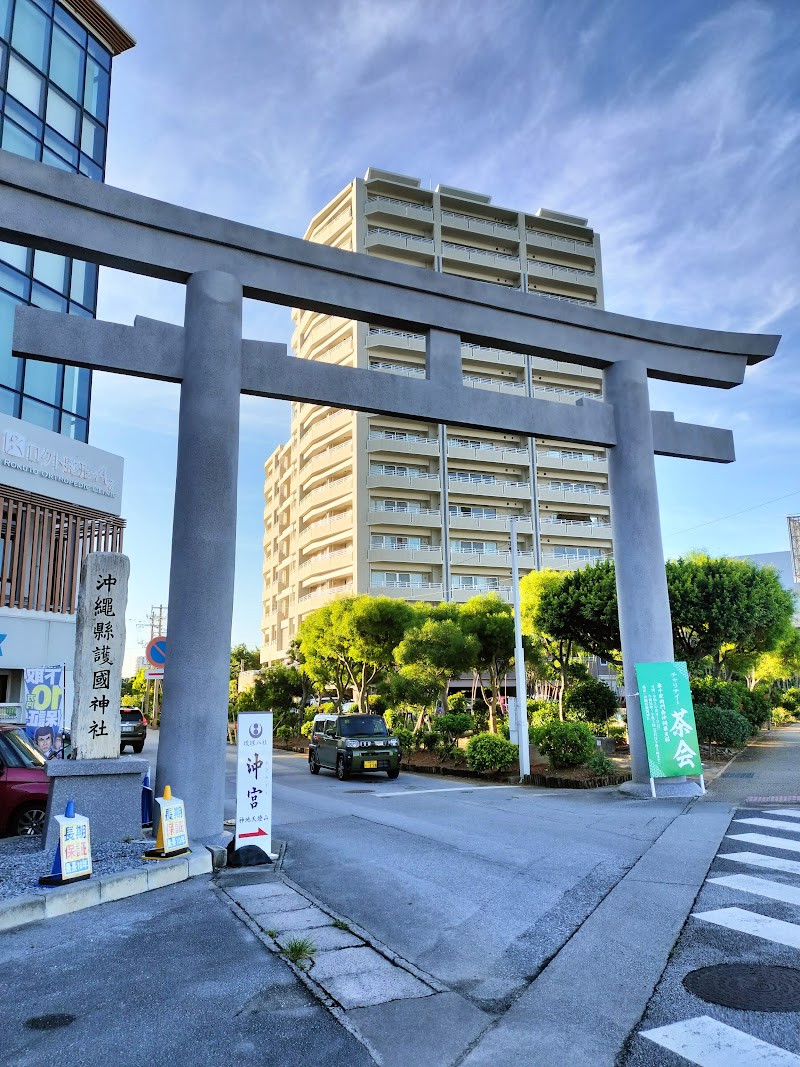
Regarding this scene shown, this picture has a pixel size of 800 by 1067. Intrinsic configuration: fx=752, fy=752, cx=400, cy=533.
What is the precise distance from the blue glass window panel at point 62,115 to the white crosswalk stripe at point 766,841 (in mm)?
29194

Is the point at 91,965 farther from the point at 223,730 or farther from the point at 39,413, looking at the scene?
the point at 39,413

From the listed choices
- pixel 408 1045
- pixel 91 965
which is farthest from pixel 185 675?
pixel 408 1045

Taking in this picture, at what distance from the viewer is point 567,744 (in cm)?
1652

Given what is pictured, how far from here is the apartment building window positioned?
53.4 metres

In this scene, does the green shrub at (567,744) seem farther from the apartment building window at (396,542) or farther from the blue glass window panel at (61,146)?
the apartment building window at (396,542)

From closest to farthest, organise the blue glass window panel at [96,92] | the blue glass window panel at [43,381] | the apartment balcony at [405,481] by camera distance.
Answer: the blue glass window panel at [43,381]
the blue glass window panel at [96,92]
the apartment balcony at [405,481]

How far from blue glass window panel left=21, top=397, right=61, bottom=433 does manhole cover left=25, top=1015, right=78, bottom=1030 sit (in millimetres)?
21838

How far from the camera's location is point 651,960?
490 centimetres

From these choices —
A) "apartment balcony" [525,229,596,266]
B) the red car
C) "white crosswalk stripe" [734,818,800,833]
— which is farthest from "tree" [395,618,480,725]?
"apartment balcony" [525,229,596,266]

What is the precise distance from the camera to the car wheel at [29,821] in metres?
9.75

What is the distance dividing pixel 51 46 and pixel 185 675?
27.3 metres

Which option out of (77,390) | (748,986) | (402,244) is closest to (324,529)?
(402,244)

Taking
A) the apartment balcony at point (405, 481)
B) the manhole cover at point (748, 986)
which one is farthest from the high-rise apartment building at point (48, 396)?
the apartment balcony at point (405, 481)

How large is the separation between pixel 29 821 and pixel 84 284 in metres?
21.8
